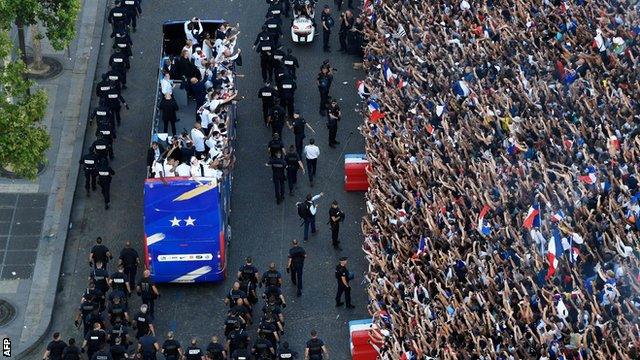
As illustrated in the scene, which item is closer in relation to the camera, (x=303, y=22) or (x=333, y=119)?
(x=333, y=119)

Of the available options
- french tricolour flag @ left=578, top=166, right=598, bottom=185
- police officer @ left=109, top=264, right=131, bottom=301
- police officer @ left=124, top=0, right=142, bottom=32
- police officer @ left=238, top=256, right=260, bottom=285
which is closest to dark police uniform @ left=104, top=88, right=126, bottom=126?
police officer @ left=124, top=0, right=142, bottom=32

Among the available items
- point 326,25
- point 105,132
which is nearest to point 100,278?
point 105,132

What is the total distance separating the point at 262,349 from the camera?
33469mm

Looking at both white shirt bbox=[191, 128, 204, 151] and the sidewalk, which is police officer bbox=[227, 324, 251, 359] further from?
white shirt bbox=[191, 128, 204, 151]

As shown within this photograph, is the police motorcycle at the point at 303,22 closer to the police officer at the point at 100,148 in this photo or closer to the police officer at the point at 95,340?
the police officer at the point at 100,148

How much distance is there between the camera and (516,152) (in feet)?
118

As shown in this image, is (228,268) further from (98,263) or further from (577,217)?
(577,217)

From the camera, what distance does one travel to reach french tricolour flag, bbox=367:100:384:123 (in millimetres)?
39469

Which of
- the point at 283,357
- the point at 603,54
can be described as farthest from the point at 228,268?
the point at 603,54

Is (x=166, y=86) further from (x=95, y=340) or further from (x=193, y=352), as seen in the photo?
(x=193, y=352)

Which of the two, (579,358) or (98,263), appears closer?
(579,358)

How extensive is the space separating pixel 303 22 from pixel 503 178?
13519 millimetres

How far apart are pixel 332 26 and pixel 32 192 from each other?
1109 centimetres

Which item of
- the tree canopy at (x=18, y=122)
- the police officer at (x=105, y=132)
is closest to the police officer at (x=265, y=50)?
the police officer at (x=105, y=132)
